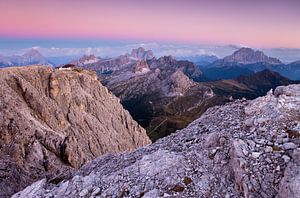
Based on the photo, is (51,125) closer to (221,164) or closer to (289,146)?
(221,164)

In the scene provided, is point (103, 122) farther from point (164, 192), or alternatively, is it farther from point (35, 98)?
point (164, 192)

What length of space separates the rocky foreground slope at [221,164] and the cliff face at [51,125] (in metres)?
24.9

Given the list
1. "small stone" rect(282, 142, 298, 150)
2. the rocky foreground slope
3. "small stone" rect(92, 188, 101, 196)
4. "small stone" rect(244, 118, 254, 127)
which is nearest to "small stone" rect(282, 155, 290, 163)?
the rocky foreground slope

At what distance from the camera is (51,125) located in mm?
79812

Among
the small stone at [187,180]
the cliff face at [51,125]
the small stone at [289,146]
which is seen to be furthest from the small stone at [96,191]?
the cliff face at [51,125]

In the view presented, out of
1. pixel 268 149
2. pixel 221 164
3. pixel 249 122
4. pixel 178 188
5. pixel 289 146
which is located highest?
pixel 249 122

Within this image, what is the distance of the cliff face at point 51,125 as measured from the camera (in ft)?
185

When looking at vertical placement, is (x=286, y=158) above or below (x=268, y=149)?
below

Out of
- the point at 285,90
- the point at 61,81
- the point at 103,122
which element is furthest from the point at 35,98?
the point at 285,90

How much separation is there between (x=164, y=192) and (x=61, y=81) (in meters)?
86.2

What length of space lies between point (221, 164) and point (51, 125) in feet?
214

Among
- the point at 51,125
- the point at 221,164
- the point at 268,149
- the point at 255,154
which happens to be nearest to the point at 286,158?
the point at 268,149

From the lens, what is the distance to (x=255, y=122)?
78.5 feet

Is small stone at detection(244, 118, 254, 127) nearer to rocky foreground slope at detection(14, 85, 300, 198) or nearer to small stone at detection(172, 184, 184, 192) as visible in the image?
rocky foreground slope at detection(14, 85, 300, 198)
